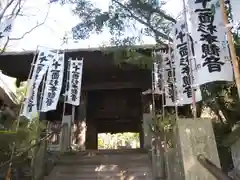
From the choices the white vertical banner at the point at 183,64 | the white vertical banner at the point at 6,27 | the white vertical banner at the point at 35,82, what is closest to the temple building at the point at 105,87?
the white vertical banner at the point at 35,82

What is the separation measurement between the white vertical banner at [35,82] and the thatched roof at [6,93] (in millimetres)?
2918

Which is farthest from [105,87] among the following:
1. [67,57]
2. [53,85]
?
[53,85]

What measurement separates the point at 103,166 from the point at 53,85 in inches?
113

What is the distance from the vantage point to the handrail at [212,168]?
112 inches

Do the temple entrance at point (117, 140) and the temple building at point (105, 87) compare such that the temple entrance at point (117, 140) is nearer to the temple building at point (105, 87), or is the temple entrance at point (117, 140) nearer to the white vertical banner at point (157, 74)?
the temple building at point (105, 87)

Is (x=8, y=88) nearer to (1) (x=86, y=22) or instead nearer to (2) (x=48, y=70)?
(2) (x=48, y=70)

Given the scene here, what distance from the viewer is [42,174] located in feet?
21.4

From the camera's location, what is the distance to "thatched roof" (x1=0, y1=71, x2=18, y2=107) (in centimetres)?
1072

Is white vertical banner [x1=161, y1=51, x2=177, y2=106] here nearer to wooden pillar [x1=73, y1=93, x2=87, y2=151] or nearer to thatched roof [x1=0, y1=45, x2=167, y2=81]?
thatched roof [x1=0, y1=45, x2=167, y2=81]

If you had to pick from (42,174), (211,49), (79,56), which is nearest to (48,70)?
(79,56)

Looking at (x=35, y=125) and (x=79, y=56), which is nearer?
(x=35, y=125)

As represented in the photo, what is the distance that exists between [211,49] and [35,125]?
4881 millimetres

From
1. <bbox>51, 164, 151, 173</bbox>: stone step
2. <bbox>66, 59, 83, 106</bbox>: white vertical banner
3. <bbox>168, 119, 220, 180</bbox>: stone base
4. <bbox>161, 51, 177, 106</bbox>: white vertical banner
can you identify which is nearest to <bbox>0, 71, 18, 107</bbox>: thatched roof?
<bbox>66, 59, 83, 106</bbox>: white vertical banner

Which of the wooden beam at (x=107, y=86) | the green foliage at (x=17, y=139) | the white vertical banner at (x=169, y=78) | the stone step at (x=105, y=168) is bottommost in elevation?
the stone step at (x=105, y=168)
